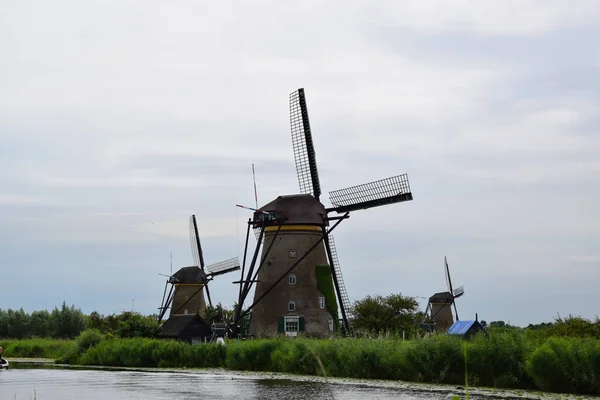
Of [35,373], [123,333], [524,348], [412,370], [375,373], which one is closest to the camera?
[524,348]

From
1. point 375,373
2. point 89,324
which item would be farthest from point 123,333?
point 375,373

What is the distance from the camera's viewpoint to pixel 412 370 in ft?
87.7

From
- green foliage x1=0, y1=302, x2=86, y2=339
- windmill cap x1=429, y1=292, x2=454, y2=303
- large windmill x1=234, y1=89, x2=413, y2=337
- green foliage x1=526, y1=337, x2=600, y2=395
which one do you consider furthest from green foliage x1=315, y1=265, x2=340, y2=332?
windmill cap x1=429, y1=292, x2=454, y2=303

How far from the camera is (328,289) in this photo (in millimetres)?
45219

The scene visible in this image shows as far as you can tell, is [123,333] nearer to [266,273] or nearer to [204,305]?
[266,273]

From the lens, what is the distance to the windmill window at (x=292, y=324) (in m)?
44.0

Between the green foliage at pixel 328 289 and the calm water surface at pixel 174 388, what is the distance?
13.6 metres

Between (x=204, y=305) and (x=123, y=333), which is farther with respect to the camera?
(x=204, y=305)

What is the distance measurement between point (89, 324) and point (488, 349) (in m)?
54.1

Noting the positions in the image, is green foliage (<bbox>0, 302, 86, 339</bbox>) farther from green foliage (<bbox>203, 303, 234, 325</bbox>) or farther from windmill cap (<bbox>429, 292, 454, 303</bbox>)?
windmill cap (<bbox>429, 292, 454, 303</bbox>)

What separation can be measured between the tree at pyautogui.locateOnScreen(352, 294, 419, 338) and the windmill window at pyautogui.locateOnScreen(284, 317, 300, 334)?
6.43 m

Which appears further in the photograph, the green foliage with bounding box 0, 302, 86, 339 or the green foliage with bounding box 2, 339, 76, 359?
the green foliage with bounding box 0, 302, 86, 339

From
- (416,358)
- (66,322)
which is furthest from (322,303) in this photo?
(66,322)

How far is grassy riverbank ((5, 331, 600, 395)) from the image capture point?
2192 cm
